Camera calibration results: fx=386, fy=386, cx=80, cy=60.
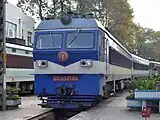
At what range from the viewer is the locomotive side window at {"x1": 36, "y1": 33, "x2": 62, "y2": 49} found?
1421 centimetres

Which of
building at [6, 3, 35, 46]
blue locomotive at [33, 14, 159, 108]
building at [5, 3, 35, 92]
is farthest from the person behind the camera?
building at [6, 3, 35, 46]

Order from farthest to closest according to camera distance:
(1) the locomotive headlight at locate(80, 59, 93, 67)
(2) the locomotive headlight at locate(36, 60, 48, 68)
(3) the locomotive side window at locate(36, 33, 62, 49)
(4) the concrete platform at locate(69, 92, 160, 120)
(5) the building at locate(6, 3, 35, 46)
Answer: (5) the building at locate(6, 3, 35, 46) → (3) the locomotive side window at locate(36, 33, 62, 49) → (2) the locomotive headlight at locate(36, 60, 48, 68) → (1) the locomotive headlight at locate(80, 59, 93, 67) → (4) the concrete platform at locate(69, 92, 160, 120)

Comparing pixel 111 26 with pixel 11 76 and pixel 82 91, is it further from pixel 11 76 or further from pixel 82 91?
pixel 82 91

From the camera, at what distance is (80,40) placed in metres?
14.1

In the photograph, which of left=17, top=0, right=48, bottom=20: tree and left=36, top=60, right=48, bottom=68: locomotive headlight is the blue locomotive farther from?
left=17, top=0, right=48, bottom=20: tree

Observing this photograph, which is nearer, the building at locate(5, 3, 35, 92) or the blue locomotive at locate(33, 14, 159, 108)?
the blue locomotive at locate(33, 14, 159, 108)

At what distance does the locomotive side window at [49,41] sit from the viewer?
1421 centimetres

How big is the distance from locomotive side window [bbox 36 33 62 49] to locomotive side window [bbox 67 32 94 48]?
37 cm

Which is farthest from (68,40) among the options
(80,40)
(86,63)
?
(86,63)

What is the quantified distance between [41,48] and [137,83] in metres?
4.20

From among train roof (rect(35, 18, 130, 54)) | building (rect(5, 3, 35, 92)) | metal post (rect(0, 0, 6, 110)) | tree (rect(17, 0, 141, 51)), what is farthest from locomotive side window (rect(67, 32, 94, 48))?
tree (rect(17, 0, 141, 51))

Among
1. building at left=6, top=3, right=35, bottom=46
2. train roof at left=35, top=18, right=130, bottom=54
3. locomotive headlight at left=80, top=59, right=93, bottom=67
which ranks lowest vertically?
locomotive headlight at left=80, top=59, right=93, bottom=67

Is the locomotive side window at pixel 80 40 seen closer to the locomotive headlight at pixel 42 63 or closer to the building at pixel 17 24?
the locomotive headlight at pixel 42 63

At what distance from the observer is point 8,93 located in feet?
49.3
